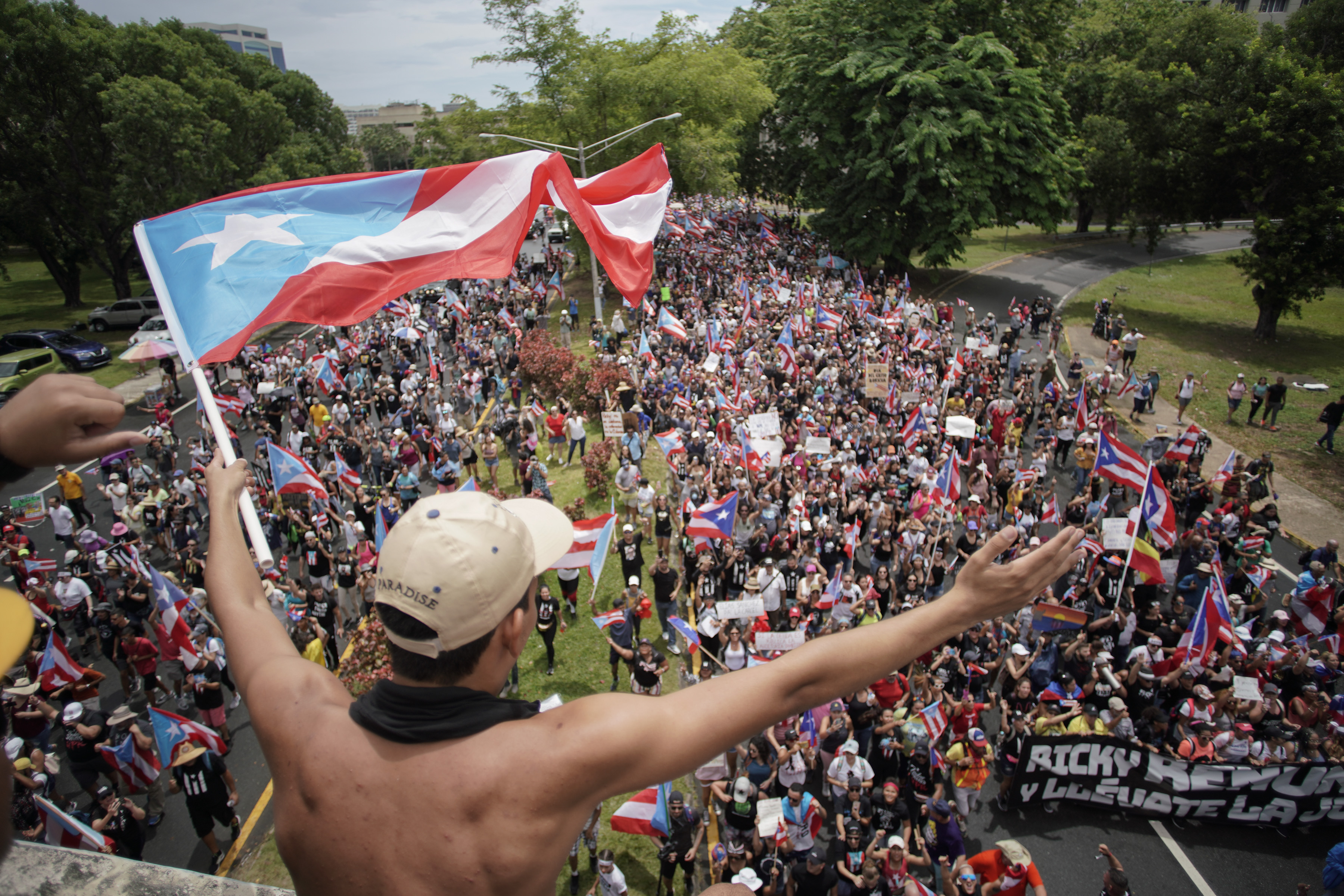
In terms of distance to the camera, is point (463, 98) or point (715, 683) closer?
point (715, 683)

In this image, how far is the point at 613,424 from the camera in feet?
62.5

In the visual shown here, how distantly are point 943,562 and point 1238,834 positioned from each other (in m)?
5.72

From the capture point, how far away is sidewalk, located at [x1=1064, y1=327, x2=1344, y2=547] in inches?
711

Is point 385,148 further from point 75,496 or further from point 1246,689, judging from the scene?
point 1246,689

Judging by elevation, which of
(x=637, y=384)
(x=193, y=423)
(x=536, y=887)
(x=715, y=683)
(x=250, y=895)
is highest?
(x=715, y=683)

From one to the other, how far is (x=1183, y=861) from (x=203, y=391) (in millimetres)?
11641

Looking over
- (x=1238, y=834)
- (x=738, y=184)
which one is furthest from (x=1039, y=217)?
(x=1238, y=834)

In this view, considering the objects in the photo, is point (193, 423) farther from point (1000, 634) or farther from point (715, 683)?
point (715, 683)

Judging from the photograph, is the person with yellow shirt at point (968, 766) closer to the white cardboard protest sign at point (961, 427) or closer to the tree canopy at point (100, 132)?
the white cardboard protest sign at point (961, 427)

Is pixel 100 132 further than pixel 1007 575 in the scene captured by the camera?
Yes

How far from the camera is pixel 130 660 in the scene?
39.3 feet

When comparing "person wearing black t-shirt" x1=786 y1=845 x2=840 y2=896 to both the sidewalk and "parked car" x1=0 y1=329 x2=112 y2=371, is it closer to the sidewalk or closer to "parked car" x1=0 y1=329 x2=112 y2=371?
the sidewalk

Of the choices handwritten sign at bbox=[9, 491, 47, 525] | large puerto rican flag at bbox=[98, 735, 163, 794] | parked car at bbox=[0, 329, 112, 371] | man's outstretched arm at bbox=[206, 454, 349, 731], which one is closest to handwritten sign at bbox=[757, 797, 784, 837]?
large puerto rican flag at bbox=[98, 735, 163, 794]

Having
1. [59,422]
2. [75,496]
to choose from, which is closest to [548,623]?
[59,422]
